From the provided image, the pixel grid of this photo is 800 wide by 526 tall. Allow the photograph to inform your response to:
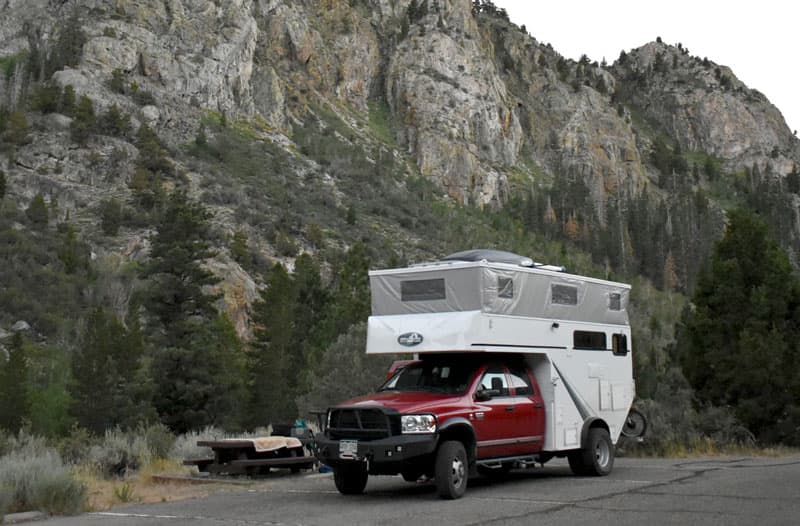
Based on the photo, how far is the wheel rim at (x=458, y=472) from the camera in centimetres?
1118

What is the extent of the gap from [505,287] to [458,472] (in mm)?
2735

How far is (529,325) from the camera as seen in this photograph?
499 inches

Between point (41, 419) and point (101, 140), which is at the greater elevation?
point (101, 140)

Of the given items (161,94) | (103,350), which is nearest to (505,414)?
(103,350)

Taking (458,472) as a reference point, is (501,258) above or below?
above

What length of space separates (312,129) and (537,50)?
73396mm

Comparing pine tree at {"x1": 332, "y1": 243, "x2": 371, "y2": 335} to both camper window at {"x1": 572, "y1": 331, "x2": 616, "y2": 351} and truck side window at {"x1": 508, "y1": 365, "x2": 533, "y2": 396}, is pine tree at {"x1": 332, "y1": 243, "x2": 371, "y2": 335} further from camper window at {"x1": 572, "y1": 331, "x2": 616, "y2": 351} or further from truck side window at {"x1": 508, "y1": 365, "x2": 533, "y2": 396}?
truck side window at {"x1": 508, "y1": 365, "x2": 533, "y2": 396}

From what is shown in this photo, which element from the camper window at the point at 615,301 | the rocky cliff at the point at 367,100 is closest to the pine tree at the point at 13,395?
the rocky cliff at the point at 367,100

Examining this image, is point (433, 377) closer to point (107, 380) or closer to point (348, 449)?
point (348, 449)

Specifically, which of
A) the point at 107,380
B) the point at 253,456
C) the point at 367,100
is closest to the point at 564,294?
the point at 253,456

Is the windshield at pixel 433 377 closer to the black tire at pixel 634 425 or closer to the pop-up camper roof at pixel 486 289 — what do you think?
the pop-up camper roof at pixel 486 289

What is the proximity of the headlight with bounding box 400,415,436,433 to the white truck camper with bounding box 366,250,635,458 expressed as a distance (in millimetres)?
1147

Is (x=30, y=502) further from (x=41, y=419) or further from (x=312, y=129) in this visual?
(x=312, y=129)

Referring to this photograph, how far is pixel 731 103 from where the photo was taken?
177m
